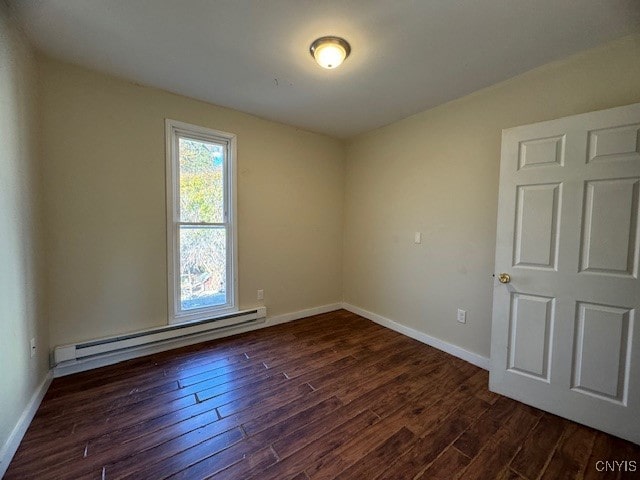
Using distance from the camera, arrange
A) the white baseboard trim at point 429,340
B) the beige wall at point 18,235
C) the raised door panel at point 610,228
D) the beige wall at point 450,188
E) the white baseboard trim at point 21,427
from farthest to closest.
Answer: the white baseboard trim at point 429,340 < the beige wall at point 450,188 < the raised door panel at point 610,228 < the beige wall at point 18,235 < the white baseboard trim at point 21,427

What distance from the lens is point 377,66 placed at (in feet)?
6.50

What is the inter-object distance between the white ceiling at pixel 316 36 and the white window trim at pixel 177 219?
39 cm

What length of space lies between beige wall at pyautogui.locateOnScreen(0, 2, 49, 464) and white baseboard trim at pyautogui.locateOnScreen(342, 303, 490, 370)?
10.1ft

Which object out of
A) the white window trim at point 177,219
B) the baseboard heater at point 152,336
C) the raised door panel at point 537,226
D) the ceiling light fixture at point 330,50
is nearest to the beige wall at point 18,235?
the baseboard heater at point 152,336

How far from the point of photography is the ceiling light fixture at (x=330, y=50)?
1.69m

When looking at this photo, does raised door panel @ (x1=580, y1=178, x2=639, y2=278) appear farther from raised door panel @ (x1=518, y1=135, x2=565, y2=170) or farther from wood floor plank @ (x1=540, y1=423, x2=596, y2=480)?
wood floor plank @ (x1=540, y1=423, x2=596, y2=480)

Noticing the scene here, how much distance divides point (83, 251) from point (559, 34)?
377 cm

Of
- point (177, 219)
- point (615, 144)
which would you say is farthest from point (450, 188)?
point (177, 219)

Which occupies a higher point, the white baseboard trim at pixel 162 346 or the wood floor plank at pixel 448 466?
the white baseboard trim at pixel 162 346

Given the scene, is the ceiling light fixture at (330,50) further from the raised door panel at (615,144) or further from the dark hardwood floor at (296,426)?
the dark hardwood floor at (296,426)

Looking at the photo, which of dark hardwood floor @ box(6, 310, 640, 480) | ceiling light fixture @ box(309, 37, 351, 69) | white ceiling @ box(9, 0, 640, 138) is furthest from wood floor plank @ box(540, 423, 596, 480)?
ceiling light fixture @ box(309, 37, 351, 69)

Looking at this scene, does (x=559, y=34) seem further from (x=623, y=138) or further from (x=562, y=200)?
(x=562, y=200)

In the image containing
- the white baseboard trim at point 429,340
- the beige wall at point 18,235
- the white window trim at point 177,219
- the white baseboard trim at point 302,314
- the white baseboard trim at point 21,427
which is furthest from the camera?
the white baseboard trim at point 302,314

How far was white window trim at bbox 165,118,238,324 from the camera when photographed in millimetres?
2502
